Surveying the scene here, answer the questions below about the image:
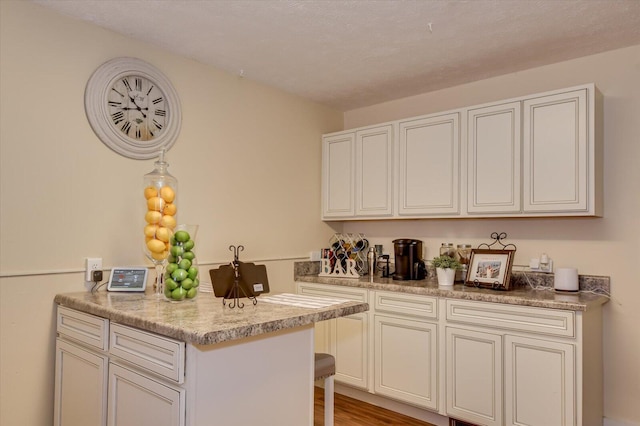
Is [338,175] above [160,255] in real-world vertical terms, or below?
above

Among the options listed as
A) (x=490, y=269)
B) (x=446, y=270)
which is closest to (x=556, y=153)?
(x=490, y=269)

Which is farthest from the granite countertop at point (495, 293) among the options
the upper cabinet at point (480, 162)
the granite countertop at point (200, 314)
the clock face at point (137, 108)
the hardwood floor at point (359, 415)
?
the clock face at point (137, 108)

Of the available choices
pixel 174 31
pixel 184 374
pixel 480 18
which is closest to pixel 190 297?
pixel 184 374

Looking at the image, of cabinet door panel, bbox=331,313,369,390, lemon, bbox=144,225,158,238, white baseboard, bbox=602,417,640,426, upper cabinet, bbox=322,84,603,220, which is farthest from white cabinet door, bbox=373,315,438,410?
lemon, bbox=144,225,158,238

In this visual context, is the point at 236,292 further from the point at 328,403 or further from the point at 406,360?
the point at 406,360

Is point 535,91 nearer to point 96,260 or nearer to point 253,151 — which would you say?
point 253,151

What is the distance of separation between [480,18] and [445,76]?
2.96 ft

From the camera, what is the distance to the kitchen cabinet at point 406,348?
9.41ft

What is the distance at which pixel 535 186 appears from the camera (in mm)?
2738

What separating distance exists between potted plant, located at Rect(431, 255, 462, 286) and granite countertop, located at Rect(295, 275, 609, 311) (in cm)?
5

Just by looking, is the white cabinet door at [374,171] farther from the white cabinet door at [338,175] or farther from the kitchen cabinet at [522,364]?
the kitchen cabinet at [522,364]

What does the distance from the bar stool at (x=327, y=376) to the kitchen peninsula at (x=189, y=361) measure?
0.29 m

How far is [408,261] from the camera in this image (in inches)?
131

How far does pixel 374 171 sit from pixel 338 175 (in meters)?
0.38
